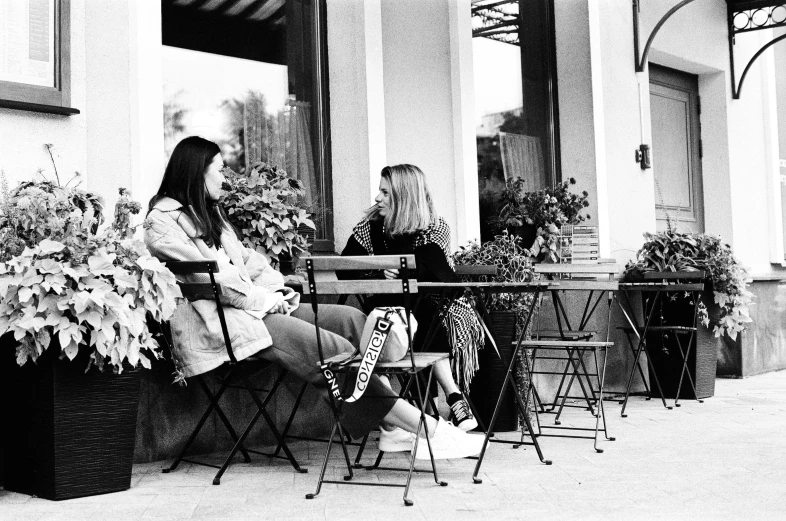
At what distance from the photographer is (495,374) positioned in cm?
534

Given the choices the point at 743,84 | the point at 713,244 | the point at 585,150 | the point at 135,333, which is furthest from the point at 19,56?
the point at 743,84

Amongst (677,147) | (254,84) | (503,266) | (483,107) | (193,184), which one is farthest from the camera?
(677,147)

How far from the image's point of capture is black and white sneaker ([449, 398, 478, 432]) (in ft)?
15.0

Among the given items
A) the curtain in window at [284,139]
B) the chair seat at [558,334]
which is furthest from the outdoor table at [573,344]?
the curtain in window at [284,139]

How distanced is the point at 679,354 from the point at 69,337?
4.70m

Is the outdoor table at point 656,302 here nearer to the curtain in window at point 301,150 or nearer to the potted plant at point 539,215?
the potted plant at point 539,215

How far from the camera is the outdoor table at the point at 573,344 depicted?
500 centimetres

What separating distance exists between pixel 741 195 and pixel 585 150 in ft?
8.64

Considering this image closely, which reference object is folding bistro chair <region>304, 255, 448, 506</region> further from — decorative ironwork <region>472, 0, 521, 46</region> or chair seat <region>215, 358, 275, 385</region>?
decorative ironwork <region>472, 0, 521, 46</region>

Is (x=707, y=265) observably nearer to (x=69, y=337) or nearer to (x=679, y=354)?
(x=679, y=354)

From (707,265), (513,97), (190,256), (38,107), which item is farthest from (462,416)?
(513,97)

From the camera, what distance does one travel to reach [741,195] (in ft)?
30.3

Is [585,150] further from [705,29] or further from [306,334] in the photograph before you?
[306,334]

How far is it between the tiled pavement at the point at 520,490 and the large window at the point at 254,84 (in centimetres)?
166
